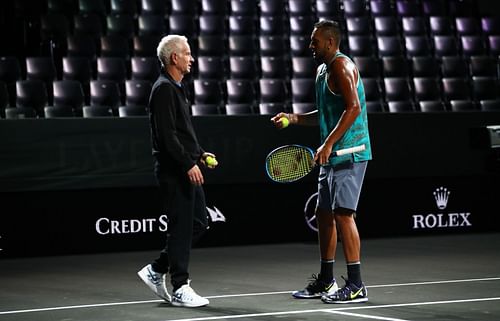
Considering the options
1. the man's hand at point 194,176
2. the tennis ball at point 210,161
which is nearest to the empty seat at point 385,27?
the tennis ball at point 210,161

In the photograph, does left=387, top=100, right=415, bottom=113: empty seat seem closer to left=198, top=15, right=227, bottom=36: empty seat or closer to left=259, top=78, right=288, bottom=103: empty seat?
left=259, top=78, right=288, bottom=103: empty seat

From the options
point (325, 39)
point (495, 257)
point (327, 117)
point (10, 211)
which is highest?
point (325, 39)

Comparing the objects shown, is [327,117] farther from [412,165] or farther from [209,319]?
[412,165]

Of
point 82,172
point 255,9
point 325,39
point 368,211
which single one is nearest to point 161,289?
point 325,39

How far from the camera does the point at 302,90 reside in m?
13.6

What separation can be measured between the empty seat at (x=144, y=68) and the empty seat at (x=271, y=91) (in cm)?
147

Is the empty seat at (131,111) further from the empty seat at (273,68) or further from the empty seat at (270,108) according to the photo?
the empty seat at (273,68)

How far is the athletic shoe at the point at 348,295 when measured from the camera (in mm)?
6910

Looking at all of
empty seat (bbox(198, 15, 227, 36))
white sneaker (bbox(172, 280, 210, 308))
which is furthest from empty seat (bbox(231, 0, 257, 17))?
white sneaker (bbox(172, 280, 210, 308))

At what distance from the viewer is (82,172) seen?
1059cm

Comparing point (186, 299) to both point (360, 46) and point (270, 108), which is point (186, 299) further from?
point (360, 46)

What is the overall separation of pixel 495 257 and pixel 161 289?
4254 millimetres

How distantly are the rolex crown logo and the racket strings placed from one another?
5424mm

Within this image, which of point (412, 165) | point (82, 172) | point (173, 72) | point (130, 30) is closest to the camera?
point (173, 72)
